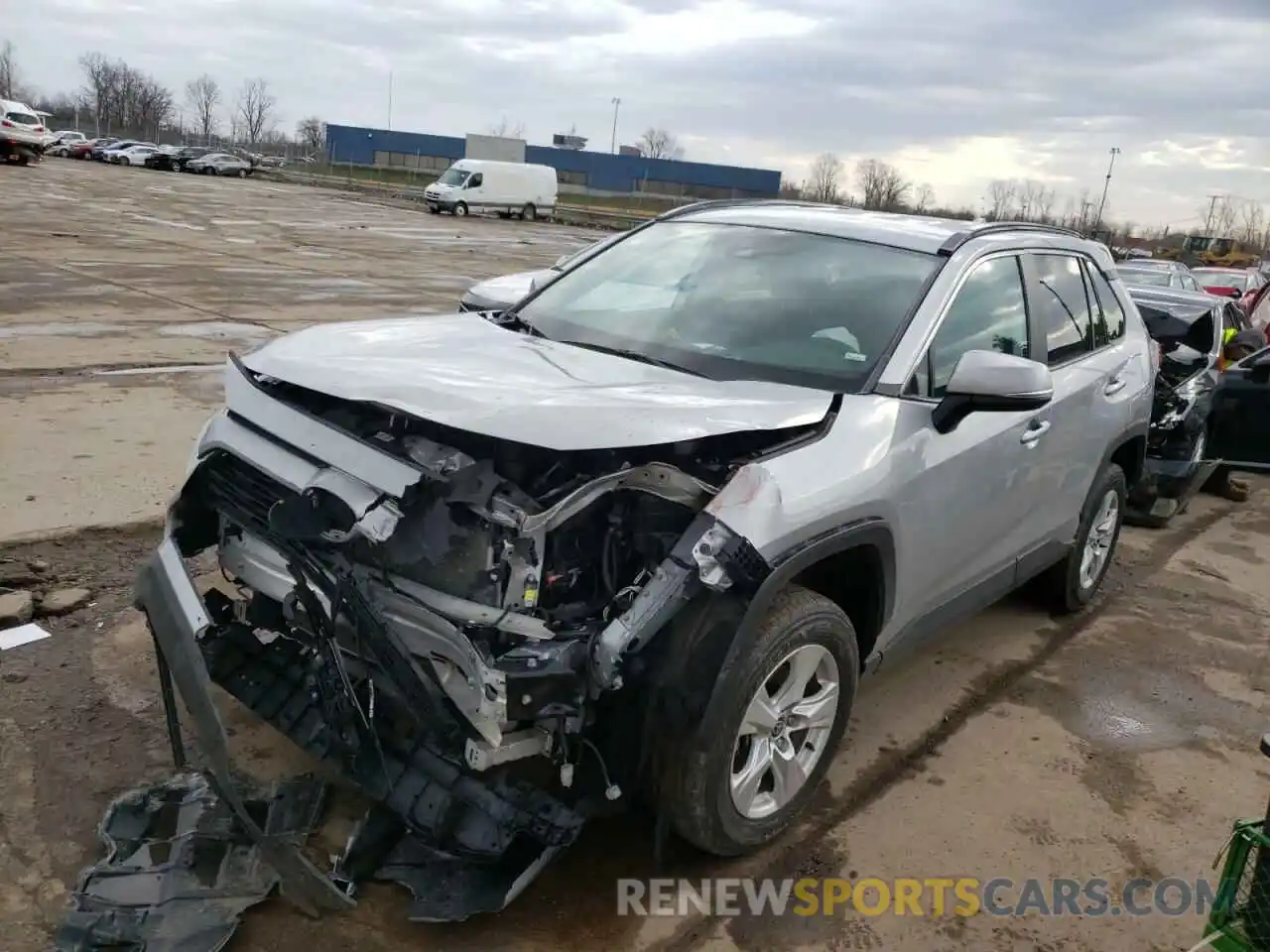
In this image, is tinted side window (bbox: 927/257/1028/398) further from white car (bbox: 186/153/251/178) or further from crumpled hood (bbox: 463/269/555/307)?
white car (bbox: 186/153/251/178)

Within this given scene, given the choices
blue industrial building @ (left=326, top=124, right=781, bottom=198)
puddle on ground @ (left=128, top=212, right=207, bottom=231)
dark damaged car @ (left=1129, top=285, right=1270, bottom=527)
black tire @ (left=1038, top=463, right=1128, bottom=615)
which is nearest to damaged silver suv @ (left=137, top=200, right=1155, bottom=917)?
black tire @ (left=1038, top=463, right=1128, bottom=615)

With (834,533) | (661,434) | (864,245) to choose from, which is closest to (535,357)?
(661,434)

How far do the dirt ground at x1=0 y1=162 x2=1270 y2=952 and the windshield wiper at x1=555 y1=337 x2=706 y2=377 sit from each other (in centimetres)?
77

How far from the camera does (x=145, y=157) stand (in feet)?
182

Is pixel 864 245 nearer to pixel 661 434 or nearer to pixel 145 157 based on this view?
pixel 661 434

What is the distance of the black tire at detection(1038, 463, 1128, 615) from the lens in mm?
4824

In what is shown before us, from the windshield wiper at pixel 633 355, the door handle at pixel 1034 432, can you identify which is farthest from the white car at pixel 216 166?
the door handle at pixel 1034 432

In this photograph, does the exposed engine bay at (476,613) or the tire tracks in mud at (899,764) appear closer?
the exposed engine bay at (476,613)

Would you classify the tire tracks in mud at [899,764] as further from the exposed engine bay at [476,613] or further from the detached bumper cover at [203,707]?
the detached bumper cover at [203,707]

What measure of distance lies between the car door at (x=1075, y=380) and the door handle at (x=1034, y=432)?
51 millimetres

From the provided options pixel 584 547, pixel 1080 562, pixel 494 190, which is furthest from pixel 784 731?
pixel 494 190

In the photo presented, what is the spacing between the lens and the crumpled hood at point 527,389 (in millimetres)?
2590

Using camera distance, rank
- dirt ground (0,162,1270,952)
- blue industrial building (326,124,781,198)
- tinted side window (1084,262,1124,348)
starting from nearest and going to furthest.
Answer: dirt ground (0,162,1270,952), tinted side window (1084,262,1124,348), blue industrial building (326,124,781,198)

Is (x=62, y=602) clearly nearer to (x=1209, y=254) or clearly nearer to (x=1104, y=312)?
(x=1104, y=312)
